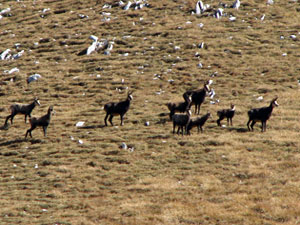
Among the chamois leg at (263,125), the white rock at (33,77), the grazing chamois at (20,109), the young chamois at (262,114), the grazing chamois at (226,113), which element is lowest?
the white rock at (33,77)

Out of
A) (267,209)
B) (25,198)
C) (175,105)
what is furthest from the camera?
(175,105)

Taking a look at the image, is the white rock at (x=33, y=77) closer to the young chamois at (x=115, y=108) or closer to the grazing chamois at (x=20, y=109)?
the grazing chamois at (x=20, y=109)

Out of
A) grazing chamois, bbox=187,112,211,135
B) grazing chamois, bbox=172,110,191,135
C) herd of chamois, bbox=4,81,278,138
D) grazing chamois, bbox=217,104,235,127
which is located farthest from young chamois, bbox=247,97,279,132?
grazing chamois, bbox=172,110,191,135

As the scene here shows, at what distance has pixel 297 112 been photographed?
28734mm

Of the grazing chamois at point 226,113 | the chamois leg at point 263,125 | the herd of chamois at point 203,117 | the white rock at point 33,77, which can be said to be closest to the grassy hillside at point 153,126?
the chamois leg at point 263,125

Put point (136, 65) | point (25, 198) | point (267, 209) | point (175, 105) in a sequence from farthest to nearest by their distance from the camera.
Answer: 1. point (136, 65)
2. point (175, 105)
3. point (25, 198)
4. point (267, 209)

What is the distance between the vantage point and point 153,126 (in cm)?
2744

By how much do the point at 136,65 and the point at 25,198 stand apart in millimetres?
25615

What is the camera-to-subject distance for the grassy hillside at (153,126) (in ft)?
57.5

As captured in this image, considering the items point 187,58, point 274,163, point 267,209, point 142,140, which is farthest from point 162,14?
point 267,209

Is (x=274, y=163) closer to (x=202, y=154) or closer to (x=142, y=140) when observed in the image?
→ (x=202, y=154)

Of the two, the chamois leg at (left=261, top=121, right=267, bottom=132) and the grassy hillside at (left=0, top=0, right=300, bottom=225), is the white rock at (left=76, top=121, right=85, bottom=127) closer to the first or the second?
the grassy hillside at (left=0, top=0, right=300, bottom=225)

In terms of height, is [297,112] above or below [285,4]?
below

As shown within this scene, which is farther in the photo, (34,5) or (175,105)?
(34,5)
